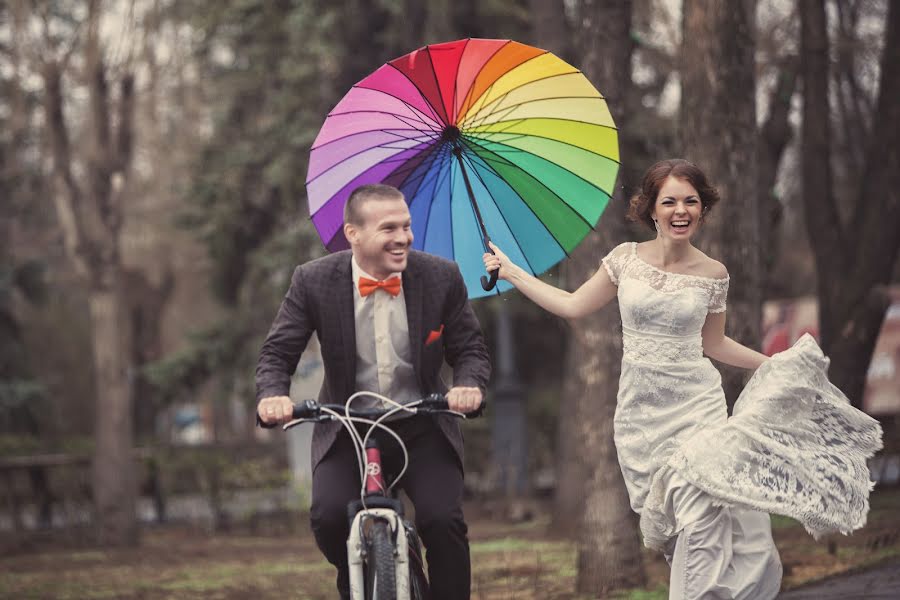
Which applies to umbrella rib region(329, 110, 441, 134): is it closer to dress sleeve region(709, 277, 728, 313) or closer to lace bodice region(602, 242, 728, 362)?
lace bodice region(602, 242, 728, 362)

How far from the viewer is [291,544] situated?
15.5m

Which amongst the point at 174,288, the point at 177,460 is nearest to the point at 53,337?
the point at 174,288

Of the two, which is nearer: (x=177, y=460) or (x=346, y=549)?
(x=346, y=549)

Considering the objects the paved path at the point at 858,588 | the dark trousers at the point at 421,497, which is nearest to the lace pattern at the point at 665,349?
the dark trousers at the point at 421,497

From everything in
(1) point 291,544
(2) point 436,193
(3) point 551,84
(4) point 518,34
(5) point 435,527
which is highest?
(4) point 518,34

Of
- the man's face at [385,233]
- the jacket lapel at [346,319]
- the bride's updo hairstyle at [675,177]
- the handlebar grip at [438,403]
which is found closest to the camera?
the handlebar grip at [438,403]

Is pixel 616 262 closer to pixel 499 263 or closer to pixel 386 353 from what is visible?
pixel 499 263

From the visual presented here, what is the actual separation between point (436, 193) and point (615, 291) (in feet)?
3.62

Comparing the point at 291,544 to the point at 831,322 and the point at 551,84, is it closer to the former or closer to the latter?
the point at 831,322

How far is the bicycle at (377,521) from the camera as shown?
4.69m

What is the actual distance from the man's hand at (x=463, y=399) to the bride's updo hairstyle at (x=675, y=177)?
1381 millimetres

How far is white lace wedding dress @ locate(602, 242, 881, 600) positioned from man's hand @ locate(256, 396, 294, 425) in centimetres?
166

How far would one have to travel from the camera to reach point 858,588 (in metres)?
8.05

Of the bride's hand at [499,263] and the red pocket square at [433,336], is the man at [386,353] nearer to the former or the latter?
→ the red pocket square at [433,336]
